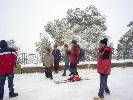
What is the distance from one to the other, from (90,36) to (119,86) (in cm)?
2662

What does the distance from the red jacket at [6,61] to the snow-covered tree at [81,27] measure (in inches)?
1069

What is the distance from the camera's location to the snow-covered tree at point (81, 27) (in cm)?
3638

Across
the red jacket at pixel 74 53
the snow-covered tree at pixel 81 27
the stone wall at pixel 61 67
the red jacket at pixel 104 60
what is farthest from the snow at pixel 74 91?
the snow-covered tree at pixel 81 27

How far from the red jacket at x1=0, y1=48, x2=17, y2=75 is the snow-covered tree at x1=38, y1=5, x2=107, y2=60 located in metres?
27.2

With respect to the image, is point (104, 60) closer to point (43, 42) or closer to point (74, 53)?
point (74, 53)

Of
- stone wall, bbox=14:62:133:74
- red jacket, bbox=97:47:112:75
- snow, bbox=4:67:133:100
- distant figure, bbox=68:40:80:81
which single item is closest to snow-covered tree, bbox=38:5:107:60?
stone wall, bbox=14:62:133:74

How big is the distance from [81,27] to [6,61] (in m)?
29.8

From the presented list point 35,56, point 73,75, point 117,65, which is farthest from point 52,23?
point 73,75

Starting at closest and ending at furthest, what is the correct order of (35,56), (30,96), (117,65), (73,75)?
(30,96) < (73,75) < (117,65) < (35,56)

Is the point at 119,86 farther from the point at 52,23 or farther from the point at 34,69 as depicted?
the point at 52,23

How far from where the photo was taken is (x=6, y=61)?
8.45 m

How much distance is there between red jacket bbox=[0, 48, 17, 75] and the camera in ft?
27.6

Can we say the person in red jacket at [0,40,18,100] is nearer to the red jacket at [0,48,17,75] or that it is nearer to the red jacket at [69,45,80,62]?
the red jacket at [0,48,17,75]

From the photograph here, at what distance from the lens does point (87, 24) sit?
126ft
